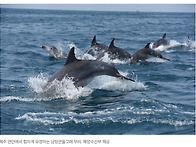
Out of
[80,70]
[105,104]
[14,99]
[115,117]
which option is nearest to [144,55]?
[80,70]

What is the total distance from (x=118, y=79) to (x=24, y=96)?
388 cm

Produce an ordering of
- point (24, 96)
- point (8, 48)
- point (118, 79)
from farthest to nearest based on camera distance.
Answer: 1. point (8, 48)
2. point (118, 79)
3. point (24, 96)

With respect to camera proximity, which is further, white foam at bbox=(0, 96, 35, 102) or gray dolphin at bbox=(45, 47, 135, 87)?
gray dolphin at bbox=(45, 47, 135, 87)

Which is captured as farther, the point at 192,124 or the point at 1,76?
the point at 1,76

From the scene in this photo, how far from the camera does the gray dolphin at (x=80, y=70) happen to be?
13.6 metres

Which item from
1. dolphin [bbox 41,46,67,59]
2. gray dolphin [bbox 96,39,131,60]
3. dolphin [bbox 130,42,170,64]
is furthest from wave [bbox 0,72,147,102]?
dolphin [bbox 41,46,67,59]

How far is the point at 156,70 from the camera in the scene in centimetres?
1916

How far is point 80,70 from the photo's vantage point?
541 inches

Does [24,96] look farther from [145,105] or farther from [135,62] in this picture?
[135,62]

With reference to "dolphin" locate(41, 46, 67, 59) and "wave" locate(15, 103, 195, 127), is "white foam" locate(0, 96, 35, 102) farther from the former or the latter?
"dolphin" locate(41, 46, 67, 59)

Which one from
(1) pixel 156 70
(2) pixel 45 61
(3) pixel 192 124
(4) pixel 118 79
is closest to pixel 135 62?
(1) pixel 156 70

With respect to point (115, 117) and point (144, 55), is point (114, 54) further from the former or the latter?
point (115, 117)

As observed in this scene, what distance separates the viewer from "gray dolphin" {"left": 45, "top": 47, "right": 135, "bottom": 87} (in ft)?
44.5
